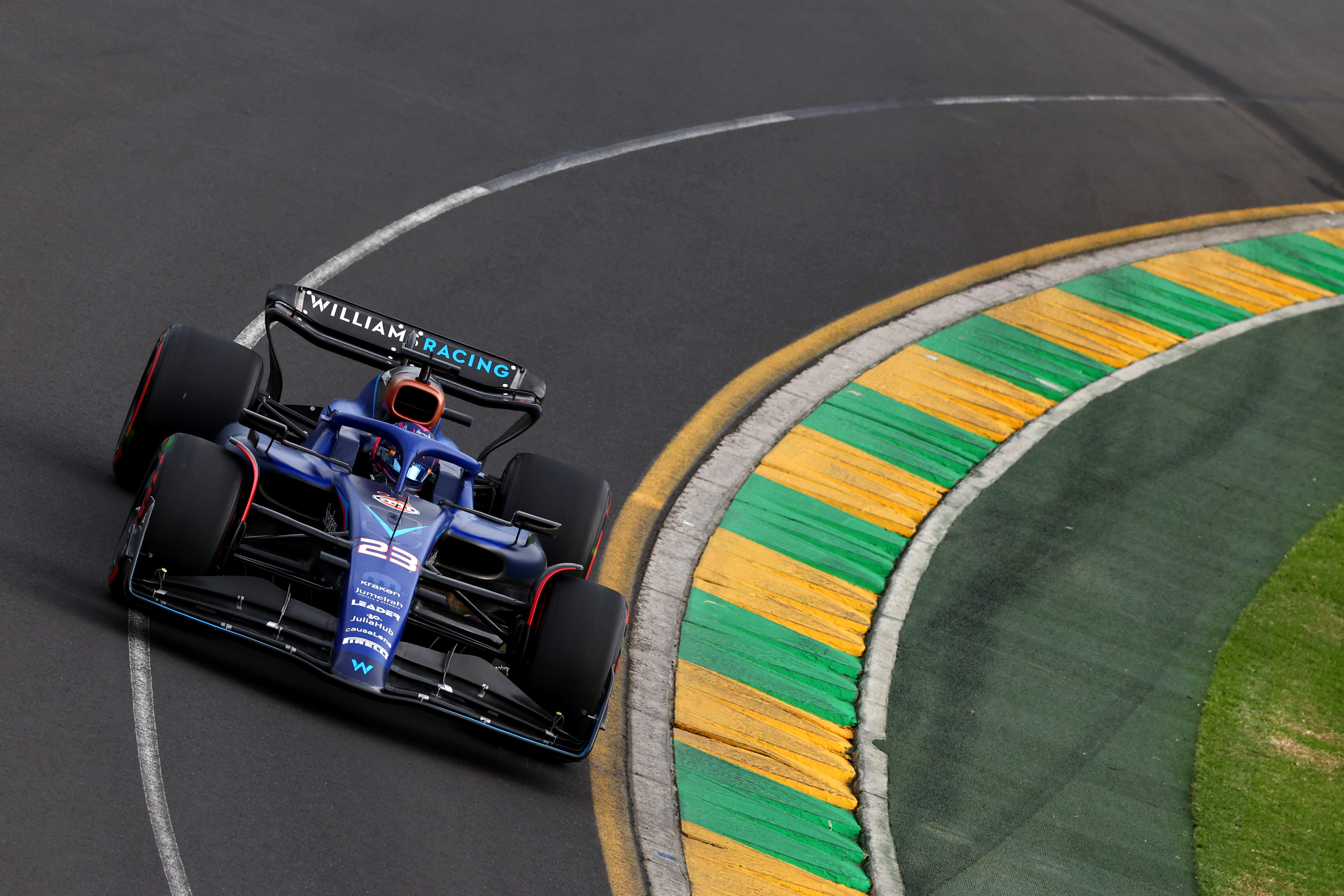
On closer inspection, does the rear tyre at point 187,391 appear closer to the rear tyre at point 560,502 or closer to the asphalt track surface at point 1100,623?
the rear tyre at point 560,502

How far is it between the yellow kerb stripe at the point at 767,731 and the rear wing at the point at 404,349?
182cm

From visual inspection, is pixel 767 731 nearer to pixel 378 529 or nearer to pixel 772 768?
pixel 772 768

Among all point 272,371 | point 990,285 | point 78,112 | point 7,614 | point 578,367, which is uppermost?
point 990,285

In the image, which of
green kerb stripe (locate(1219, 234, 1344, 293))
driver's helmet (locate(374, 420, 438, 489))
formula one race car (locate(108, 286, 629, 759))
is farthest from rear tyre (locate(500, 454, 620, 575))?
green kerb stripe (locate(1219, 234, 1344, 293))

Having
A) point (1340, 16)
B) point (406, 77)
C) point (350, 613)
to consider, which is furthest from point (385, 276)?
point (1340, 16)

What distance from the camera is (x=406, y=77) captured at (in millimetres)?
14188

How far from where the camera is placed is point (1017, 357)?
43.2 ft

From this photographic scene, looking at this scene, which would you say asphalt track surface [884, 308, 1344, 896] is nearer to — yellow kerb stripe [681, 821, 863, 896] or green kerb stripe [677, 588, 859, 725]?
green kerb stripe [677, 588, 859, 725]

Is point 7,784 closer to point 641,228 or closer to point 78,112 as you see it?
point 78,112

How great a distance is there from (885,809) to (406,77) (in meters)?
8.79

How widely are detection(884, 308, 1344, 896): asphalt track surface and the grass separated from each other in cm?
13

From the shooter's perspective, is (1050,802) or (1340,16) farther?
(1340,16)

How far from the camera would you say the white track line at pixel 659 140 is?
11.4 meters

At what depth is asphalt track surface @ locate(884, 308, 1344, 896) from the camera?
826 cm
